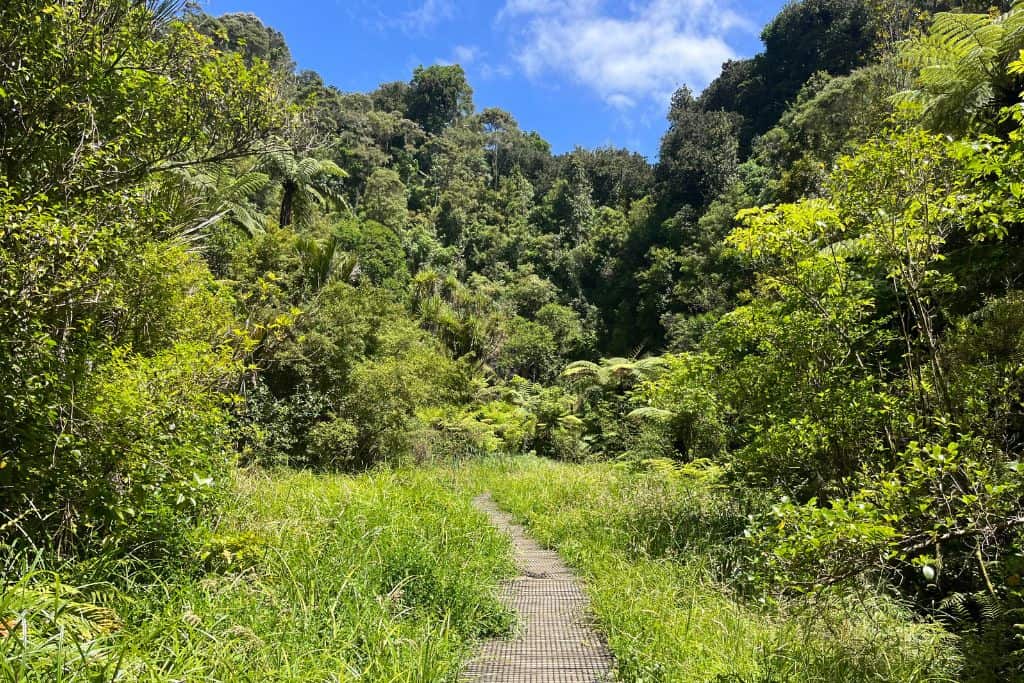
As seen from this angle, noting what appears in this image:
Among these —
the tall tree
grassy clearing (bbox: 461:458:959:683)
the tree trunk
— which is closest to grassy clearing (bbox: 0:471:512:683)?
grassy clearing (bbox: 461:458:959:683)

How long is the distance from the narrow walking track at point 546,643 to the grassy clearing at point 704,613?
6.1 inches

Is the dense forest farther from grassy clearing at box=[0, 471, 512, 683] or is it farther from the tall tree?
the tall tree

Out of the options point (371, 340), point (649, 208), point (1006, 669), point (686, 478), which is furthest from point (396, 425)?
point (649, 208)

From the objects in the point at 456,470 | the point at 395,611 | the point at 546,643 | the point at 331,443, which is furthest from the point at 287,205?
the point at 546,643

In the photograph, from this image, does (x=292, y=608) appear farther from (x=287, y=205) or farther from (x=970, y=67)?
(x=287, y=205)

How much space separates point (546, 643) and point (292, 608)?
1.62 metres

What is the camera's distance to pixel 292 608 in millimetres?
3043

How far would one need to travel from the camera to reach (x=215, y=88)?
4.23 metres

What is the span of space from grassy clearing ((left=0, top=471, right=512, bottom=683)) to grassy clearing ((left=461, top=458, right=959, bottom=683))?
0.96 meters

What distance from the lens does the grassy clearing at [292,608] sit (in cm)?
216

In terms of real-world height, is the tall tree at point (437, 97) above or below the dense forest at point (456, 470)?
above

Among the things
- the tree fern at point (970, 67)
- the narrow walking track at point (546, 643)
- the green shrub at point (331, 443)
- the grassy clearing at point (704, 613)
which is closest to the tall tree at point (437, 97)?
the green shrub at point (331, 443)

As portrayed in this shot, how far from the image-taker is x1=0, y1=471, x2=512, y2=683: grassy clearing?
2.16 m

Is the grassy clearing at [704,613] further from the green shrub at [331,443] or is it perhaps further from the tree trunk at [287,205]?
the tree trunk at [287,205]
